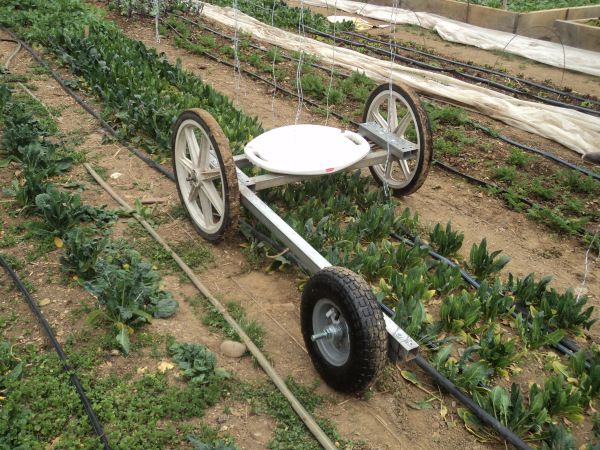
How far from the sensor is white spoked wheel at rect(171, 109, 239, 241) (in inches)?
166

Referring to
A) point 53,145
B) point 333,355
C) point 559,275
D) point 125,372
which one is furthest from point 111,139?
point 559,275

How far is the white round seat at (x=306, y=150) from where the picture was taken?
176 inches

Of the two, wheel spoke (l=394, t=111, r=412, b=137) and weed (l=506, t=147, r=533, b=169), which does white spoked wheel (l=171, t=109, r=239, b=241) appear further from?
weed (l=506, t=147, r=533, b=169)

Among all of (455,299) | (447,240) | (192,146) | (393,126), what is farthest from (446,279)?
(192,146)

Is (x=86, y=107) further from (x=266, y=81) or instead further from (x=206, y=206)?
(x=206, y=206)

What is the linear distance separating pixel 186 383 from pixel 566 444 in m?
2.07

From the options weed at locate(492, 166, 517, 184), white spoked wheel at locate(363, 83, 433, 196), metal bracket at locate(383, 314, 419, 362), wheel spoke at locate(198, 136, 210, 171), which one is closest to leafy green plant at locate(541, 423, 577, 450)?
metal bracket at locate(383, 314, 419, 362)

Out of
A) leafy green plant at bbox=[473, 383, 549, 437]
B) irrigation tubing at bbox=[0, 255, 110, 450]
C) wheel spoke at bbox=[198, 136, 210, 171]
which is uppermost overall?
wheel spoke at bbox=[198, 136, 210, 171]

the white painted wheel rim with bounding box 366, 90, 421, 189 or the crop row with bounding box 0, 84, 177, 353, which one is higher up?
the white painted wheel rim with bounding box 366, 90, 421, 189

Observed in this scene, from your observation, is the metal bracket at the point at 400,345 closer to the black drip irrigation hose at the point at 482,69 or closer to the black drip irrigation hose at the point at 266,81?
the black drip irrigation hose at the point at 266,81

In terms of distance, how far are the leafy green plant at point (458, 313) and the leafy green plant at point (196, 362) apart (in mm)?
1462

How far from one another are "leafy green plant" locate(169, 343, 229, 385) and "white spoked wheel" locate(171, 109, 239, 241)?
113 cm

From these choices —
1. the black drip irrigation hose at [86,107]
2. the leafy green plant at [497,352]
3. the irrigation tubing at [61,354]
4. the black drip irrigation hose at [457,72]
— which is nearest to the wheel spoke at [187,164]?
the black drip irrigation hose at [86,107]

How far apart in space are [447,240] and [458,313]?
3.24 feet
